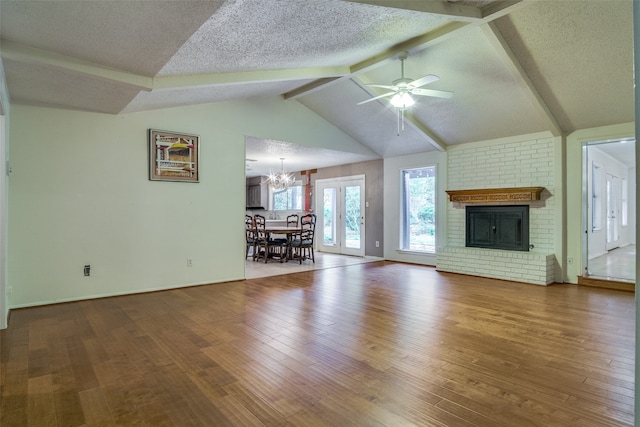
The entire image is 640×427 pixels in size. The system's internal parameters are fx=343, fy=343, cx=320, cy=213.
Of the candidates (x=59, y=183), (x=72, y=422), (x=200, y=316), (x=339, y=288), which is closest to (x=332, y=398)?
(x=72, y=422)

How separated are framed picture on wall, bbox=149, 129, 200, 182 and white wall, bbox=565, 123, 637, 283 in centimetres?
577

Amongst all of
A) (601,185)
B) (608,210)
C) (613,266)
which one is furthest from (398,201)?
(608,210)

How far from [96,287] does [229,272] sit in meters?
1.78

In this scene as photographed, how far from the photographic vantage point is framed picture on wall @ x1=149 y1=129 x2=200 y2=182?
15.7 feet

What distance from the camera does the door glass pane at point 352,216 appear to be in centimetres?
866

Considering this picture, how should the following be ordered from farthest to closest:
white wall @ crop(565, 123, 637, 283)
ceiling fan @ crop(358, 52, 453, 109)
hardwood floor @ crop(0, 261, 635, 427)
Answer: white wall @ crop(565, 123, 637, 283)
ceiling fan @ crop(358, 52, 453, 109)
hardwood floor @ crop(0, 261, 635, 427)

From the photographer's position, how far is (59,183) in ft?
13.5

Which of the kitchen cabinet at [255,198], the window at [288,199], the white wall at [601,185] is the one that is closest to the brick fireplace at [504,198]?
the white wall at [601,185]

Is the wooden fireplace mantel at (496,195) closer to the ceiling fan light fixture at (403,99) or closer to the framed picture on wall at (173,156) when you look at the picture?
the ceiling fan light fixture at (403,99)

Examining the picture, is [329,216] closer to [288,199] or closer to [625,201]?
[288,199]

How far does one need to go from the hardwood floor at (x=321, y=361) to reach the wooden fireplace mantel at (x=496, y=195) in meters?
1.76

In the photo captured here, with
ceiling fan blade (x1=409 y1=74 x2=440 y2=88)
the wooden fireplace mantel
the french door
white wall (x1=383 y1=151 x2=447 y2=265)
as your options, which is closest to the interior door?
the wooden fireplace mantel

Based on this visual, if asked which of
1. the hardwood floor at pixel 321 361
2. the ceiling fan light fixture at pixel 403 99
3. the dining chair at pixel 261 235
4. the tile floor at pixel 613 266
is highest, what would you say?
the ceiling fan light fixture at pixel 403 99

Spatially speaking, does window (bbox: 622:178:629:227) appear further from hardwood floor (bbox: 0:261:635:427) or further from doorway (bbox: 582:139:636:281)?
hardwood floor (bbox: 0:261:635:427)
